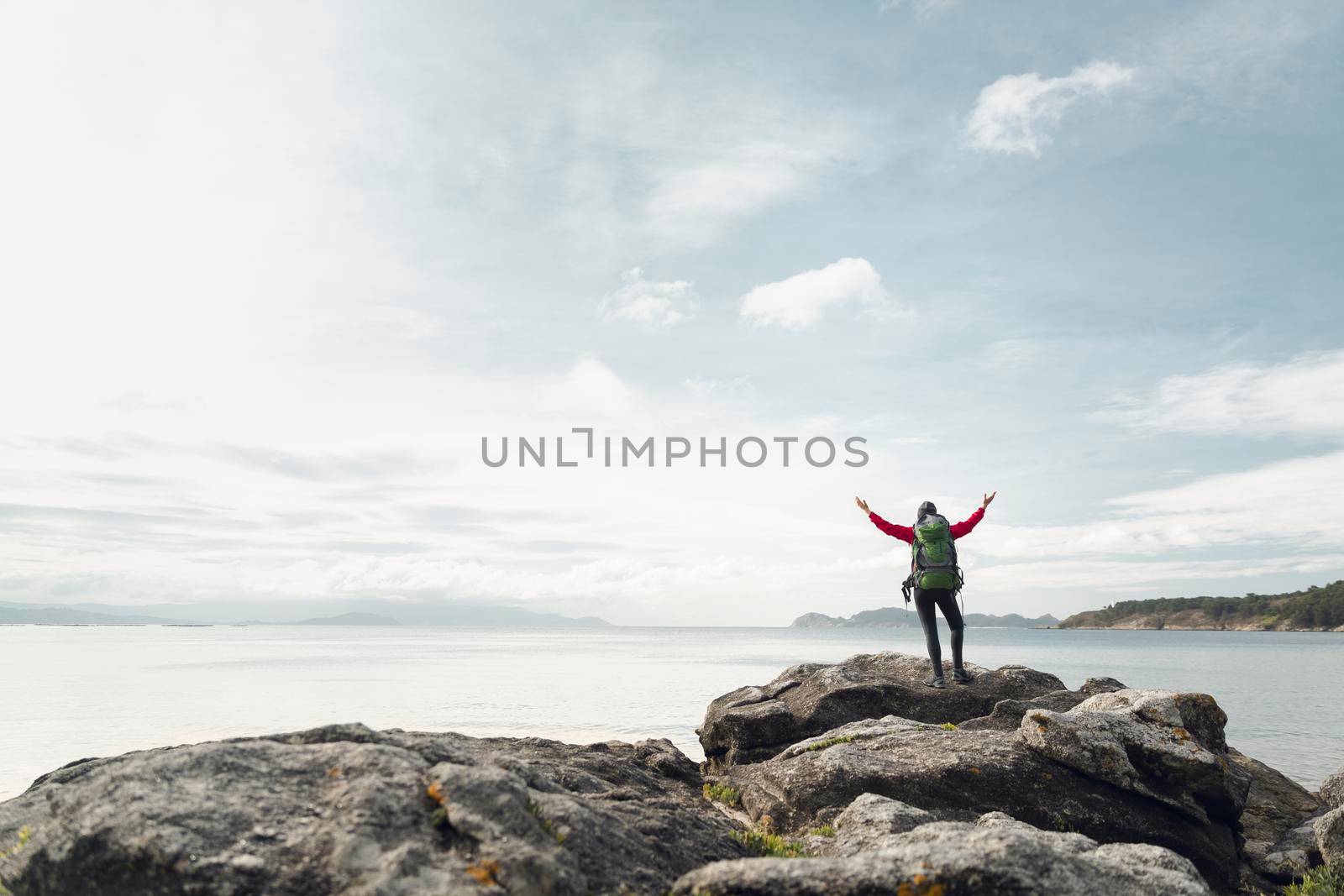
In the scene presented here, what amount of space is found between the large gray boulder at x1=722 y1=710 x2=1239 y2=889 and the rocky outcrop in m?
5.03

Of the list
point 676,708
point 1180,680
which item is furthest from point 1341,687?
point 676,708

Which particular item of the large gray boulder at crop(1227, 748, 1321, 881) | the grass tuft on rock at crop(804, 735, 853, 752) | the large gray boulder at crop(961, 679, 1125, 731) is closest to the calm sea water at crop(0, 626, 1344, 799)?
the large gray boulder at crop(1227, 748, 1321, 881)

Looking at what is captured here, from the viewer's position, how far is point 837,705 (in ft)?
62.7

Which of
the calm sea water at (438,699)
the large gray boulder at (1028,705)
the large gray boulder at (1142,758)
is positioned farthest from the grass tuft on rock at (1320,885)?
the calm sea water at (438,699)

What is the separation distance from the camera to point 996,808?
12.5 m

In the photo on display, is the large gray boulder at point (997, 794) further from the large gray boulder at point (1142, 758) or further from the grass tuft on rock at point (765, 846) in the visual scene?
the grass tuft on rock at point (765, 846)

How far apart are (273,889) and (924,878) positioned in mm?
4941

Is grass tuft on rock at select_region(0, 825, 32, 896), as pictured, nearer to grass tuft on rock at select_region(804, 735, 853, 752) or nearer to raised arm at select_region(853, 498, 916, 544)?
grass tuft on rock at select_region(804, 735, 853, 752)

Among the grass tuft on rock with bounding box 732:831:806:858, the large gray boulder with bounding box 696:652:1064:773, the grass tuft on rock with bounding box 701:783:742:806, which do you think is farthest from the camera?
the large gray boulder with bounding box 696:652:1064:773

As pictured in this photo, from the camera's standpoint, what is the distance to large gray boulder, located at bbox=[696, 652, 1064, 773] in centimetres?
1838

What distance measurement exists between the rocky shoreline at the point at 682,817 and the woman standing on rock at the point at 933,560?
4.00m

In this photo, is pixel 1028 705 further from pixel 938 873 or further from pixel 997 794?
pixel 938 873

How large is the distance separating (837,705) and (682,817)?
36.6ft

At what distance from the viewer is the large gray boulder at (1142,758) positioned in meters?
13.1
